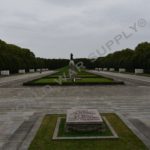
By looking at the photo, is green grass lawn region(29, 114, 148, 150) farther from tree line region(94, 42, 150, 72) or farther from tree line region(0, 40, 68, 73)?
tree line region(0, 40, 68, 73)

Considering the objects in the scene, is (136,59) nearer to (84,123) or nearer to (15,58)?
(15,58)

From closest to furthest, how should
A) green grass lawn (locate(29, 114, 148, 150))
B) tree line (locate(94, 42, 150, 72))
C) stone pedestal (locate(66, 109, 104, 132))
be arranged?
green grass lawn (locate(29, 114, 148, 150))
stone pedestal (locate(66, 109, 104, 132))
tree line (locate(94, 42, 150, 72))

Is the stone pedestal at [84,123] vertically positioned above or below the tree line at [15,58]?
below

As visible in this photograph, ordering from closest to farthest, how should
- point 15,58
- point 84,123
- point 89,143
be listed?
point 89,143
point 84,123
point 15,58

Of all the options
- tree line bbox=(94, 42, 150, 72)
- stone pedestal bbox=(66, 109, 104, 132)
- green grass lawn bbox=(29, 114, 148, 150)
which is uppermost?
tree line bbox=(94, 42, 150, 72)

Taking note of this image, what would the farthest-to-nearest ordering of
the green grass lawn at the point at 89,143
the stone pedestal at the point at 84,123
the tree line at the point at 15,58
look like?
the tree line at the point at 15,58 → the stone pedestal at the point at 84,123 → the green grass lawn at the point at 89,143

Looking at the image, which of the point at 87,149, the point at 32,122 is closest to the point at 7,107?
the point at 32,122

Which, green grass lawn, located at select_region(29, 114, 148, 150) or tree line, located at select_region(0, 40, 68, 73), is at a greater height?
tree line, located at select_region(0, 40, 68, 73)

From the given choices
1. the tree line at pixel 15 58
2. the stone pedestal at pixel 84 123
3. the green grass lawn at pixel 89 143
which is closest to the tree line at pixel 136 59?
the tree line at pixel 15 58

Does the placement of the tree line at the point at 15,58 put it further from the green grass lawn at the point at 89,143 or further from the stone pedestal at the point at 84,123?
the green grass lawn at the point at 89,143

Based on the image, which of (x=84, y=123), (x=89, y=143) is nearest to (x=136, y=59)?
(x=84, y=123)

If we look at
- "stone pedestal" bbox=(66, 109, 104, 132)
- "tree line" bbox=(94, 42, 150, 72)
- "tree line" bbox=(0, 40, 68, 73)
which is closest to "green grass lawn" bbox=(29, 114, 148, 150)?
"stone pedestal" bbox=(66, 109, 104, 132)

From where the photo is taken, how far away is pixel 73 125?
1041cm

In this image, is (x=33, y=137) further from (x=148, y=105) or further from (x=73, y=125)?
(x=148, y=105)
